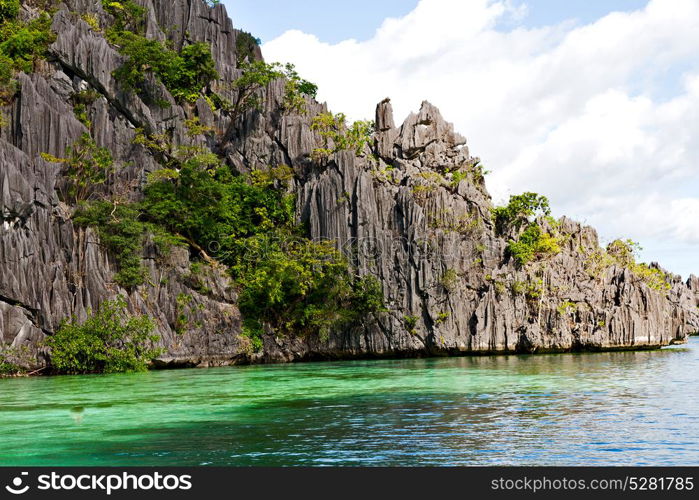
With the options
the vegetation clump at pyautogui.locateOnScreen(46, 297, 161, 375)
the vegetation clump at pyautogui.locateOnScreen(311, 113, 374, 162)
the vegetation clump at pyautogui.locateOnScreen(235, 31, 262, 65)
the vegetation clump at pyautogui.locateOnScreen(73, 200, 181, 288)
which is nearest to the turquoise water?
the vegetation clump at pyautogui.locateOnScreen(46, 297, 161, 375)

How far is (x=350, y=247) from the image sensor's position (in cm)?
3953

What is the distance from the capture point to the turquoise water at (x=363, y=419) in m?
10.8

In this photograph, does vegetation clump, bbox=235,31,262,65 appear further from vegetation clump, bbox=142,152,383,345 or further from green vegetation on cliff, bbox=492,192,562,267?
green vegetation on cliff, bbox=492,192,562,267

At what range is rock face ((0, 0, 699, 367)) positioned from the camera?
33.9m

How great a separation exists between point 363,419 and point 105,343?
66.1 ft

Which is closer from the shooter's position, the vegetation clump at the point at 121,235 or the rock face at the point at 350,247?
the vegetation clump at the point at 121,235

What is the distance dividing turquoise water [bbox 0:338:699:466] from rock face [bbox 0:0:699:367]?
836cm

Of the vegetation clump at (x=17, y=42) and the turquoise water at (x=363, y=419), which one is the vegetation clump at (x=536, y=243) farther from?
the vegetation clump at (x=17, y=42)

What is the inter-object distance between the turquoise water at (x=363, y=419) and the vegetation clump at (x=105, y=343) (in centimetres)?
407

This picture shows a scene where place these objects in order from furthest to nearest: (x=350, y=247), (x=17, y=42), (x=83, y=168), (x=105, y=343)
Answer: (x=350, y=247), (x=17, y=42), (x=83, y=168), (x=105, y=343)

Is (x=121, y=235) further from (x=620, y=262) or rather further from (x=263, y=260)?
(x=620, y=262)

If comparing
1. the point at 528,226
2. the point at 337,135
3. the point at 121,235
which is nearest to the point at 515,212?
the point at 528,226

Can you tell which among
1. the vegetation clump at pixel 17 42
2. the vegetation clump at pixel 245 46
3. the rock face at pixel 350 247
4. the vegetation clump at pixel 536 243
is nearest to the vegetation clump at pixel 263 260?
the rock face at pixel 350 247

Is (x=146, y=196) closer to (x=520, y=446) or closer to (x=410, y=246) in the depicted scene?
(x=410, y=246)
